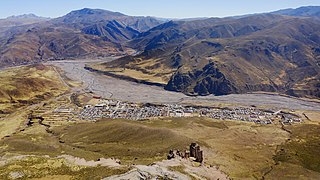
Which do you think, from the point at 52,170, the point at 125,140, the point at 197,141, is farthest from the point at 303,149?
the point at 52,170

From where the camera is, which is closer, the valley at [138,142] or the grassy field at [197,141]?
the valley at [138,142]

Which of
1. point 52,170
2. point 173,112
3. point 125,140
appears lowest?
point 173,112

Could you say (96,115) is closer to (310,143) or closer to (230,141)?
(230,141)

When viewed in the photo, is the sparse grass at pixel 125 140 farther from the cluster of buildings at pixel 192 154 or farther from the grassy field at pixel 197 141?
the cluster of buildings at pixel 192 154

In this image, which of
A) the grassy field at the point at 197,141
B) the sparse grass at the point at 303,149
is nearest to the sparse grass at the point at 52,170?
the grassy field at the point at 197,141

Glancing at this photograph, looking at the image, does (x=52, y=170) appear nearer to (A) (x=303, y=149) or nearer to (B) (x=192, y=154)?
(B) (x=192, y=154)

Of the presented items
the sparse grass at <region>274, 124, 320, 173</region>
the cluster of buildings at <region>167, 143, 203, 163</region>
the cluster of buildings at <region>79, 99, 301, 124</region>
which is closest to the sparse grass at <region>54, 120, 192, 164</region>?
the cluster of buildings at <region>167, 143, 203, 163</region>

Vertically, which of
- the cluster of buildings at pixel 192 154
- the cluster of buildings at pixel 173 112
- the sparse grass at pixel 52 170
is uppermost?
the sparse grass at pixel 52 170

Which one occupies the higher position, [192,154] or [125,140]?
[192,154]

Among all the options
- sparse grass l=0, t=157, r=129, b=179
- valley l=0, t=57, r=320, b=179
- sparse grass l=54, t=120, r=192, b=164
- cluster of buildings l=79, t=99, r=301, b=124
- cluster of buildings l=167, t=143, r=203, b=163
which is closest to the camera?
sparse grass l=0, t=157, r=129, b=179

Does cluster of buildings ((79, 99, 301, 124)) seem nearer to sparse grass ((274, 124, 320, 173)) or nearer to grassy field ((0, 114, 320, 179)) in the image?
grassy field ((0, 114, 320, 179))
